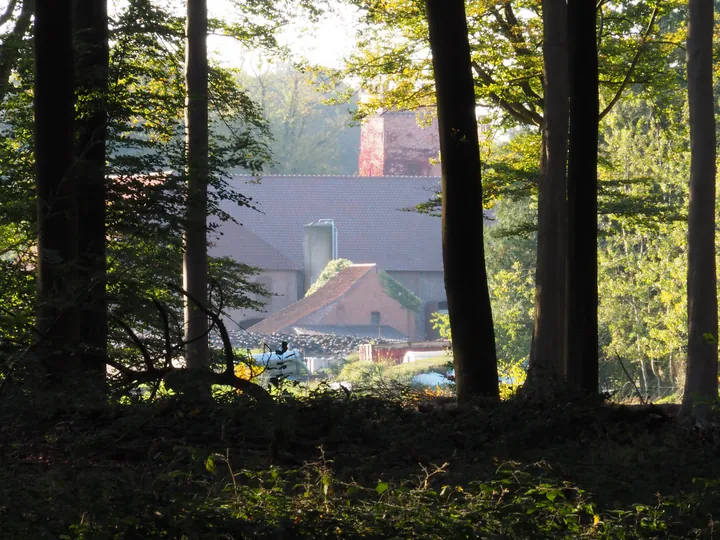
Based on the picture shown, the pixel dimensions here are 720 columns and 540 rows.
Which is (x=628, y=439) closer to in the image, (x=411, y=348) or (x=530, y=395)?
(x=530, y=395)

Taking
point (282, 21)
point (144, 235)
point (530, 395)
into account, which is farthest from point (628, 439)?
point (282, 21)

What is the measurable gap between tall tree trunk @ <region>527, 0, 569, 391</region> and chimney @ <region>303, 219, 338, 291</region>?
51033 millimetres

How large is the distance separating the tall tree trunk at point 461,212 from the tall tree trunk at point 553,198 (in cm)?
633

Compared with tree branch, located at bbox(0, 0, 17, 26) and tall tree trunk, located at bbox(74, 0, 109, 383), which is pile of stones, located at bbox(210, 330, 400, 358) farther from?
tall tree trunk, located at bbox(74, 0, 109, 383)

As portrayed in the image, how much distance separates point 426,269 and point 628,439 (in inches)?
2330

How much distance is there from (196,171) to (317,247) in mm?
55267

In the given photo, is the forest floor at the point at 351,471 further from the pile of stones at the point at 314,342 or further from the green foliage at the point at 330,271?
the green foliage at the point at 330,271

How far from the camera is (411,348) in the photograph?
46.9 m

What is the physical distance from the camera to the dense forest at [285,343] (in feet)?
12.5

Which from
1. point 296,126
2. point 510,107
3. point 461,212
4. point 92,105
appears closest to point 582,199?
point 461,212

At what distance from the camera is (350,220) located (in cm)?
7175

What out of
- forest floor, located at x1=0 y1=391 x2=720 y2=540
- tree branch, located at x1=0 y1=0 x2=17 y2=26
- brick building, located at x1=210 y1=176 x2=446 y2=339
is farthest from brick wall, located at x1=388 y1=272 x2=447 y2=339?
forest floor, located at x1=0 y1=391 x2=720 y2=540

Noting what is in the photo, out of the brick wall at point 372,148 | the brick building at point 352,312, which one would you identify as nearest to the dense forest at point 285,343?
the brick building at point 352,312

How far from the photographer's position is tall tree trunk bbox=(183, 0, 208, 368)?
40.9 feet
